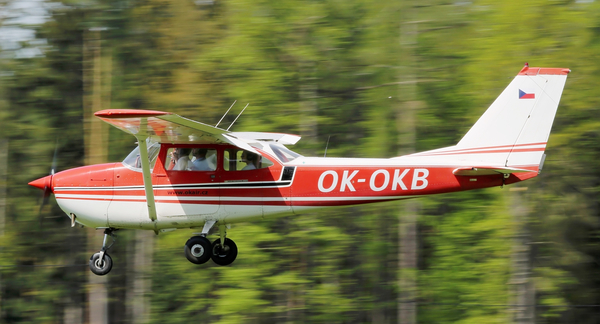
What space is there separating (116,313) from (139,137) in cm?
1602

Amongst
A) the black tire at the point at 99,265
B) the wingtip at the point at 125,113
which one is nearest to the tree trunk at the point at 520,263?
the black tire at the point at 99,265

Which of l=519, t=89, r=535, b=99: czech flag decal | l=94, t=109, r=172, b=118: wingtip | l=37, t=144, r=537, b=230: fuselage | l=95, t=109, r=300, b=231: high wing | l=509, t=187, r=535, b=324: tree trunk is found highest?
l=519, t=89, r=535, b=99: czech flag decal

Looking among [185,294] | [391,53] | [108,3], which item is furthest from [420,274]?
[108,3]

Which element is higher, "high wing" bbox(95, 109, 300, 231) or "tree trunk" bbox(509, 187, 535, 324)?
"high wing" bbox(95, 109, 300, 231)

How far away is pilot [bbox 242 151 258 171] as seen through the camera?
32.6 feet

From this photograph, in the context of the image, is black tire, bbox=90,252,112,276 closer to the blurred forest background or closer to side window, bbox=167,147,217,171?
side window, bbox=167,147,217,171

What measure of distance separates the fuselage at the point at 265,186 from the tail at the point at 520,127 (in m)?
0.51

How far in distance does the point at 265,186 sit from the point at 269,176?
0.16 meters

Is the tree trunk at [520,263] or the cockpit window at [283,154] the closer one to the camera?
the cockpit window at [283,154]

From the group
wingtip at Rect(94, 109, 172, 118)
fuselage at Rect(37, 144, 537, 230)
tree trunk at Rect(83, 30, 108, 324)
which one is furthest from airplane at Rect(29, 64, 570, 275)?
tree trunk at Rect(83, 30, 108, 324)

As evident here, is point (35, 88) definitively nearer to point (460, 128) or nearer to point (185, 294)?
point (185, 294)

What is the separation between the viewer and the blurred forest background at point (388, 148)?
1636 cm

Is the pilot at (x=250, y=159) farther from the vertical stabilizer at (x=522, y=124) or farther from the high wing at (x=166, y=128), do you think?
the vertical stabilizer at (x=522, y=124)

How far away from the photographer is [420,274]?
60.2ft
